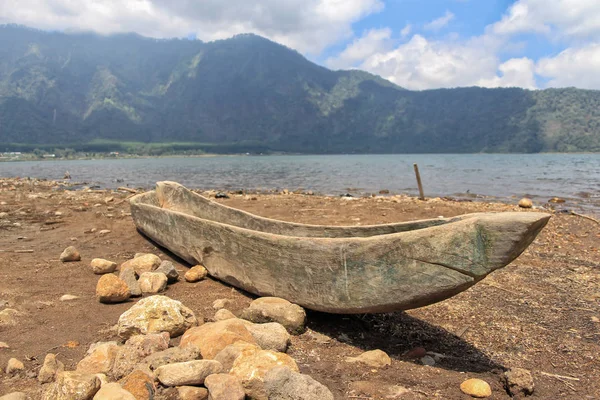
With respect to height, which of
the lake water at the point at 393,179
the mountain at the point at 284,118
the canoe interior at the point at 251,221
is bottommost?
the lake water at the point at 393,179

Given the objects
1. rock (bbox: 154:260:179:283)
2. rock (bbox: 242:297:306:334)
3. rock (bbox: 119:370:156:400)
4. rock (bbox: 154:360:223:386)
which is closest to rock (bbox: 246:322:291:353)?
rock (bbox: 242:297:306:334)

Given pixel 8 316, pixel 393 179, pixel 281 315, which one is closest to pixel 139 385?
pixel 281 315

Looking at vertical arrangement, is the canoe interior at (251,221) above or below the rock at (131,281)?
above

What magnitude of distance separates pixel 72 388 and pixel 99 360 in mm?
467

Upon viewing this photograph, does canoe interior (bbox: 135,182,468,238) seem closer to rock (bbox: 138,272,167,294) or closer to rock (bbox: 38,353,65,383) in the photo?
rock (bbox: 138,272,167,294)

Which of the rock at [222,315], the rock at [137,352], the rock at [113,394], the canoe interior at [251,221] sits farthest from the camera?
the canoe interior at [251,221]

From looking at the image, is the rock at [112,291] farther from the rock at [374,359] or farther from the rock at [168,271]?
the rock at [374,359]

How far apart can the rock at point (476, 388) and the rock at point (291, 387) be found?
1032 mm

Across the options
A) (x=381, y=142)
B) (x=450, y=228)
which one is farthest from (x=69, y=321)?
(x=381, y=142)

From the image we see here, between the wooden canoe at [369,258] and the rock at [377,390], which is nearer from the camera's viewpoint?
the rock at [377,390]

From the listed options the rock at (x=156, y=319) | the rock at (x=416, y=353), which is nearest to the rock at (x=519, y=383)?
the rock at (x=416, y=353)

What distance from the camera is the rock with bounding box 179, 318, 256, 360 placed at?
2723 millimetres

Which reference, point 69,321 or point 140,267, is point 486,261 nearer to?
point 69,321

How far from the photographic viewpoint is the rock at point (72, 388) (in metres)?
2.12
